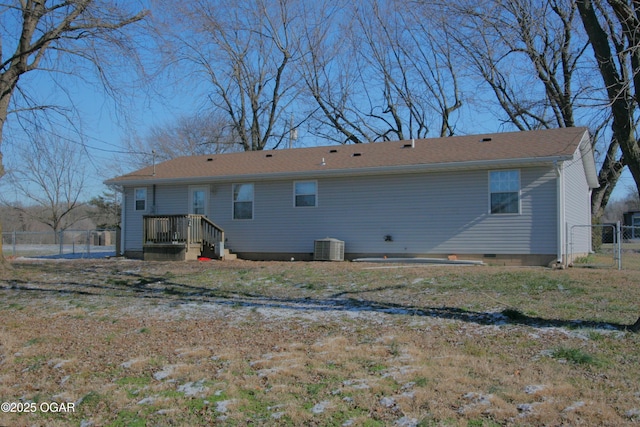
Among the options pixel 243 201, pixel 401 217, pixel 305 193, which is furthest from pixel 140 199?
pixel 401 217

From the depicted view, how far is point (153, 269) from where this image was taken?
1396cm

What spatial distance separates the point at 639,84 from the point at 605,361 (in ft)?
10.9

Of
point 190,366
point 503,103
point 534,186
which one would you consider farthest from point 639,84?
point 503,103

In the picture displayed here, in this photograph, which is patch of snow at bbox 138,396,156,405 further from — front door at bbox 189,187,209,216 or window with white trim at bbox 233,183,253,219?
front door at bbox 189,187,209,216

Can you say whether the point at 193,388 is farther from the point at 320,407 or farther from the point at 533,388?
the point at 533,388

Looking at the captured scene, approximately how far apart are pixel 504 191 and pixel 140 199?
40.3ft

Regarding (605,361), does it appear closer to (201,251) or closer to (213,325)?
(213,325)

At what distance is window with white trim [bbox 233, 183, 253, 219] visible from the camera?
17.7m

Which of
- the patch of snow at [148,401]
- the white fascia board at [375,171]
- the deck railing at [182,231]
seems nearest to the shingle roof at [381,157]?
the white fascia board at [375,171]

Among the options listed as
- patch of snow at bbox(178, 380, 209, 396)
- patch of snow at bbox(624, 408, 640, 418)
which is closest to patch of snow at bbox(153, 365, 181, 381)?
patch of snow at bbox(178, 380, 209, 396)

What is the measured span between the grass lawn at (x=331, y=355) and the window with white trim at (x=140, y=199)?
9051 mm

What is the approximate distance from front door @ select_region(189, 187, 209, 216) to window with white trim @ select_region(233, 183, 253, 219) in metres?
1.13

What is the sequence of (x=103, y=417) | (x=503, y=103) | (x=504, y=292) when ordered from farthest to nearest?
(x=503, y=103) → (x=504, y=292) → (x=103, y=417)

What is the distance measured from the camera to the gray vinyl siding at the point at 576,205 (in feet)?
49.2
